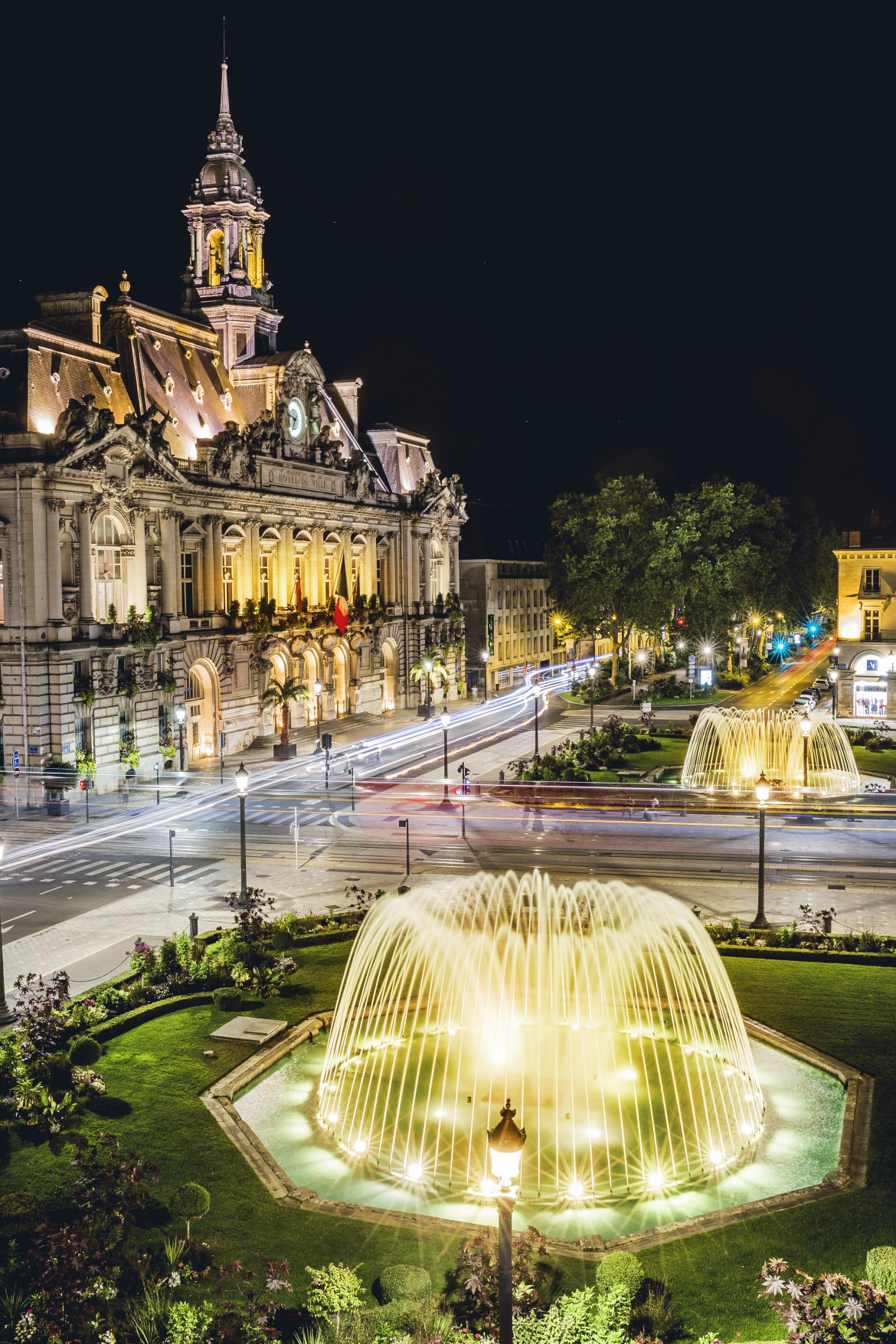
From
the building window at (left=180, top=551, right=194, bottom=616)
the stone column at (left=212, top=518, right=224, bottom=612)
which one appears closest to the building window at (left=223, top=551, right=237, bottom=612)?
the stone column at (left=212, top=518, right=224, bottom=612)

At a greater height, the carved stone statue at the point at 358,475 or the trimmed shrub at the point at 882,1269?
the carved stone statue at the point at 358,475

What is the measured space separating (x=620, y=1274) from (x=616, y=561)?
8639 centimetres

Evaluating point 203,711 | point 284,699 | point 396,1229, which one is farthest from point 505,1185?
point 203,711

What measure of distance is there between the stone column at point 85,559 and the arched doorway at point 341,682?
30.0 meters

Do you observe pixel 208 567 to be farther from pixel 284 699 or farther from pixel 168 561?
pixel 284 699

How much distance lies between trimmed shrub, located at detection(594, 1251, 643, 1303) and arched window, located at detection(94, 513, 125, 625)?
45.8 metres

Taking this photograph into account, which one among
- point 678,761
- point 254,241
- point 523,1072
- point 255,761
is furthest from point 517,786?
point 254,241

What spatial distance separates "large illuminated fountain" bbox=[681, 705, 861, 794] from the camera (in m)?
56.3

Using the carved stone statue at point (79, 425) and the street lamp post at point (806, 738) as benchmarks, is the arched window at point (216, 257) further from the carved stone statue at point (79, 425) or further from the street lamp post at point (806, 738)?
the street lamp post at point (806, 738)

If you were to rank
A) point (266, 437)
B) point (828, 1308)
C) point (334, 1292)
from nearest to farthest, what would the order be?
point (828, 1308) → point (334, 1292) → point (266, 437)

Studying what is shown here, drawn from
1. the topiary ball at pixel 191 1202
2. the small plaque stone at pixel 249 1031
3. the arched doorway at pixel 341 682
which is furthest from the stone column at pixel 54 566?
the topiary ball at pixel 191 1202

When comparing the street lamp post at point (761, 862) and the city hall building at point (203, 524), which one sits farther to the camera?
the city hall building at point (203, 524)

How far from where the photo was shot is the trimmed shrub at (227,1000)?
26.0 m

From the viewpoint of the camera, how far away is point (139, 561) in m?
59.1
